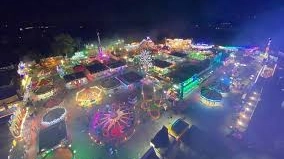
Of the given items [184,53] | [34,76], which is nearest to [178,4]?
[184,53]

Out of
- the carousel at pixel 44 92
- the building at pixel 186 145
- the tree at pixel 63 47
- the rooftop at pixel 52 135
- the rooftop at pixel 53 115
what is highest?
the tree at pixel 63 47

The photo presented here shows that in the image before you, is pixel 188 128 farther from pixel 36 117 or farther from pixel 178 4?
pixel 178 4

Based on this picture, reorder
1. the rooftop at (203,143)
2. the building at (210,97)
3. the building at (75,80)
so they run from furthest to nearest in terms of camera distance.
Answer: the building at (75,80) → the building at (210,97) → the rooftop at (203,143)

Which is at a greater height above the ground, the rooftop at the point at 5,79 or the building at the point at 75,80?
the rooftop at the point at 5,79

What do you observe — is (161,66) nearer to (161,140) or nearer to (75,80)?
(75,80)

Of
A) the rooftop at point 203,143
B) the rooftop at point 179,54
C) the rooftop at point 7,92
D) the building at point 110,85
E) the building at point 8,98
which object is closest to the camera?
the rooftop at point 203,143

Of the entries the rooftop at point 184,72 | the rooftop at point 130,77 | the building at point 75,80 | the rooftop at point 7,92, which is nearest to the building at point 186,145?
the rooftop at point 184,72

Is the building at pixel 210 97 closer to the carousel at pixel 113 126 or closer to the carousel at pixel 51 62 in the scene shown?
the carousel at pixel 113 126

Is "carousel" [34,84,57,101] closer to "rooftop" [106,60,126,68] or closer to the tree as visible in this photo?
"rooftop" [106,60,126,68]
